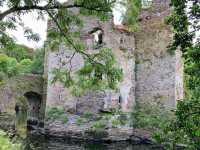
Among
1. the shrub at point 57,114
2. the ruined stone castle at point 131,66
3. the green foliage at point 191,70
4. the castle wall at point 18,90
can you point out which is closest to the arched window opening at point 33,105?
the castle wall at point 18,90

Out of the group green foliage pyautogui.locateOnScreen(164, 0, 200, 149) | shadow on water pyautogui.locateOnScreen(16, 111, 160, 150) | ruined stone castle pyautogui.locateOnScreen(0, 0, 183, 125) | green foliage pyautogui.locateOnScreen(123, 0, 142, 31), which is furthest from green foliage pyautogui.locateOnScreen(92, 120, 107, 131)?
green foliage pyautogui.locateOnScreen(164, 0, 200, 149)

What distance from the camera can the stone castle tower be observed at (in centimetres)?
2433

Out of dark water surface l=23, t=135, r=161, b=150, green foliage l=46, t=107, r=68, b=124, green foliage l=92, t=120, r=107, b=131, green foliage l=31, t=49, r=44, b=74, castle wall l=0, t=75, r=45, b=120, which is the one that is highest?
green foliage l=31, t=49, r=44, b=74

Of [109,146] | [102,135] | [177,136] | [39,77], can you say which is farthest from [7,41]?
[39,77]

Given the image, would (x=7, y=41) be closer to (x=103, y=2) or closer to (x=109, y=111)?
(x=103, y=2)

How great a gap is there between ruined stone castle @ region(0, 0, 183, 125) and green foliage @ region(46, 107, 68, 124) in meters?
0.35

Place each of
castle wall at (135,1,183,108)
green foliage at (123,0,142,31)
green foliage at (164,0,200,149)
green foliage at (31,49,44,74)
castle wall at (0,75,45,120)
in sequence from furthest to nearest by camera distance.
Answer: green foliage at (31,49,44,74) → castle wall at (0,75,45,120) → castle wall at (135,1,183,108) → green foliage at (123,0,142,31) → green foliage at (164,0,200,149)

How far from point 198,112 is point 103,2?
3.60 m

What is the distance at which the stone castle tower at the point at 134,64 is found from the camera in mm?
24328

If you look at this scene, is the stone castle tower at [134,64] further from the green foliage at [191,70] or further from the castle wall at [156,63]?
the green foliage at [191,70]

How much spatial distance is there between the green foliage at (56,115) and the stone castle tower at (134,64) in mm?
389

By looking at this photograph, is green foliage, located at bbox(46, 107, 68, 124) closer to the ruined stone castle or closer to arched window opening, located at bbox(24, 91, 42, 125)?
the ruined stone castle

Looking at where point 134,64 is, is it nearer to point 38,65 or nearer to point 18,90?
point 18,90

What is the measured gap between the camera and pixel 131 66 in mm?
25578
